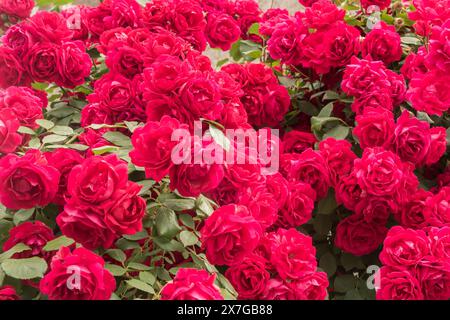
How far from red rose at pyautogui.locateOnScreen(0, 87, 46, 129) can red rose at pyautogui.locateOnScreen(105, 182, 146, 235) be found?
1.21 ft

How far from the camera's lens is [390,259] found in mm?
854

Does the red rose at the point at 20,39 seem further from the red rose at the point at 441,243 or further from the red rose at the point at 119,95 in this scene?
the red rose at the point at 441,243

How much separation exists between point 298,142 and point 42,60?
53 cm

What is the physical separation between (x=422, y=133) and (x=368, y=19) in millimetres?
453

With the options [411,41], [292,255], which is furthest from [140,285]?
[411,41]

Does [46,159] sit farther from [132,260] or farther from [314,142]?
[314,142]

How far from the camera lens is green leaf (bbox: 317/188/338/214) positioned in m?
1.05

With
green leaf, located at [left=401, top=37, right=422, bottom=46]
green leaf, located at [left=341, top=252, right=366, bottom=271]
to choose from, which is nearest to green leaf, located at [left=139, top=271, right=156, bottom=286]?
green leaf, located at [left=341, top=252, right=366, bottom=271]

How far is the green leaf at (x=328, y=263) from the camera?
1.04 m

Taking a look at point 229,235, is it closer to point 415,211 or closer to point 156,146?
point 156,146

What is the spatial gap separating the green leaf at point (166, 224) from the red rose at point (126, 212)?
0.15 feet
